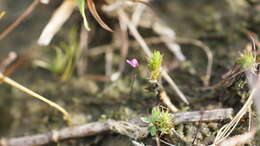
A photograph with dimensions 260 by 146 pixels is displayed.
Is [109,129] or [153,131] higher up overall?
[153,131]

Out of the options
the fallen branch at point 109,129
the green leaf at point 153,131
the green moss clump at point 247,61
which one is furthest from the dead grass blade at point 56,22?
the green moss clump at point 247,61

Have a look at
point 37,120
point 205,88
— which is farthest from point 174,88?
point 37,120

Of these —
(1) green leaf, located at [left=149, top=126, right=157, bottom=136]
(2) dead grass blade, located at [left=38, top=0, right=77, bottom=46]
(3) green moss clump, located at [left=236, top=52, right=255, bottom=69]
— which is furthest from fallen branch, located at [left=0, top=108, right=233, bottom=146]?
(2) dead grass blade, located at [left=38, top=0, right=77, bottom=46]

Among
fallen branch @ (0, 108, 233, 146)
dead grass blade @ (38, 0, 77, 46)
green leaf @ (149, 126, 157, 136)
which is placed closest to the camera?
green leaf @ (149, 126, 157, 136)

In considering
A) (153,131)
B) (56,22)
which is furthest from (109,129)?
(56,22)

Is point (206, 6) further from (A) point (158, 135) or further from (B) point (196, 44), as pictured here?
(A) point (158, 135)

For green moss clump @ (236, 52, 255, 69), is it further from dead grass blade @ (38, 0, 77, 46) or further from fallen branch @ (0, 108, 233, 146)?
dead grass blade @ (38, 0, 77, 46)

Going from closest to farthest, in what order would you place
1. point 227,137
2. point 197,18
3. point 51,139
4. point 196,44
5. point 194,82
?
point 227,137 → point 51,139 → point 194,82 → point 196,44 → point 197,18

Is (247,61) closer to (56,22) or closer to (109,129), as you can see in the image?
(109,129)
